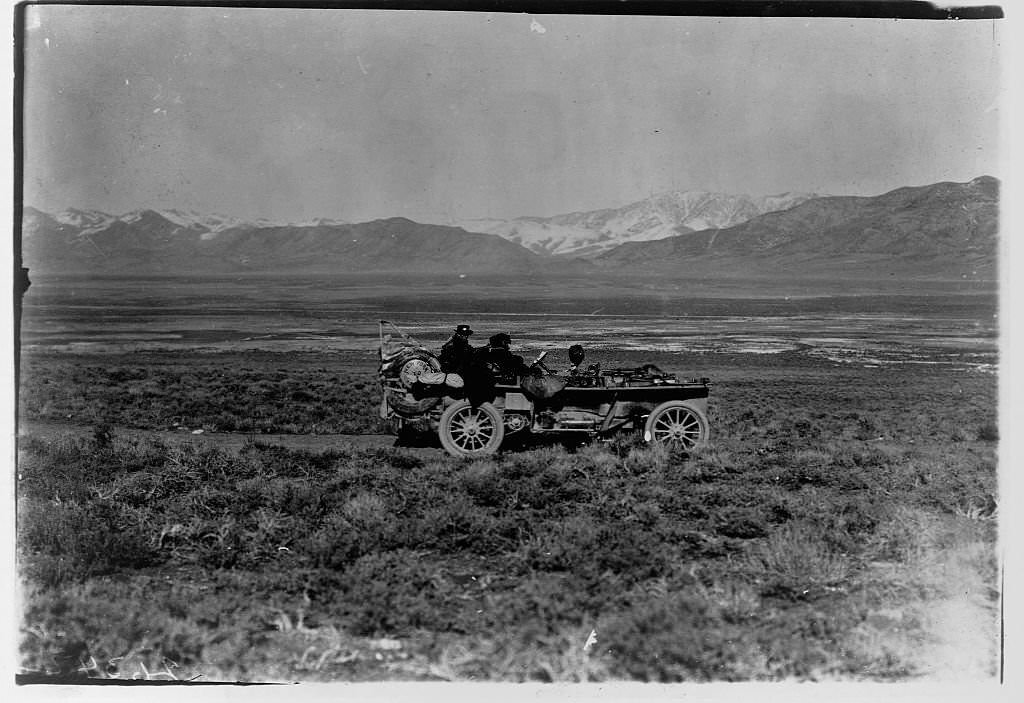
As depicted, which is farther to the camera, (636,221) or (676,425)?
(636,221)

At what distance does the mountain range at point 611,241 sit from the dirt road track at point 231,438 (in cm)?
206

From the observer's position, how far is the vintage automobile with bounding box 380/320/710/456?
9.09 metres

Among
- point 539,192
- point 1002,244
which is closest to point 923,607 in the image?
point 1002,244

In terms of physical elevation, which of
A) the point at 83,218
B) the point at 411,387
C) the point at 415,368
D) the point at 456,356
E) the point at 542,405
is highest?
the point at 83,218

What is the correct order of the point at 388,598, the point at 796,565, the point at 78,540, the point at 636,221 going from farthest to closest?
the point at 636,221, the point at 78,540, the point at 796,565, the point at 388,598

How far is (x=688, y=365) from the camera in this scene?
15.9 metres

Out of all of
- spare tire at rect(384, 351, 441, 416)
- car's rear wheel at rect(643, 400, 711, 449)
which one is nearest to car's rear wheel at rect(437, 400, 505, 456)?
spare tire at rect(384, 351, 441, 416)

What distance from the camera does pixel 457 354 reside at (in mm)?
9078

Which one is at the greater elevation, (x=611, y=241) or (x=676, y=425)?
(x=611, y=241)

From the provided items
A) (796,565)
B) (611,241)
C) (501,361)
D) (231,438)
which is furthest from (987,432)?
(231,438)

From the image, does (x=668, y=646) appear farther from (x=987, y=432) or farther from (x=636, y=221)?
(x=636, y=221)

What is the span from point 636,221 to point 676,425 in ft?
19.0

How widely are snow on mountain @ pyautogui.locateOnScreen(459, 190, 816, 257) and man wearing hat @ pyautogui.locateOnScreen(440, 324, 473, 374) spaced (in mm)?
4340

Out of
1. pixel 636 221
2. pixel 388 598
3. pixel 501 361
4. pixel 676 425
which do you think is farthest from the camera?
pixel 636 221
